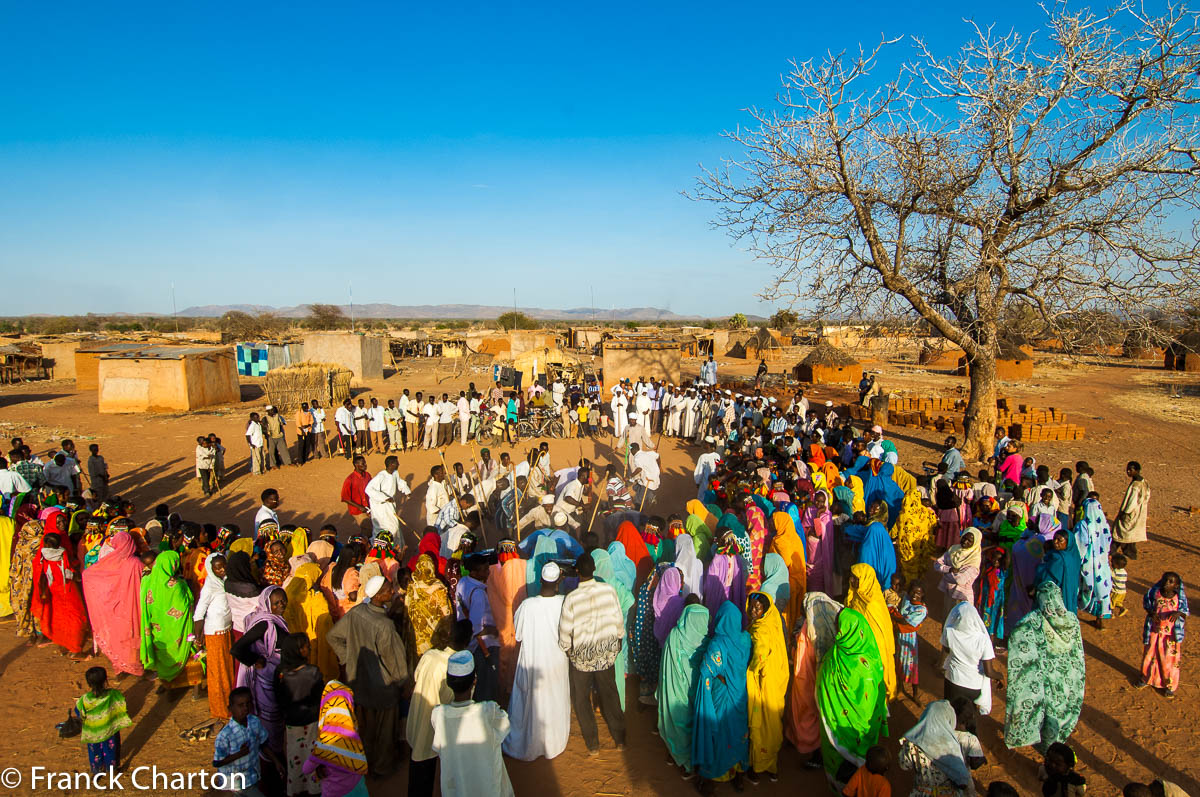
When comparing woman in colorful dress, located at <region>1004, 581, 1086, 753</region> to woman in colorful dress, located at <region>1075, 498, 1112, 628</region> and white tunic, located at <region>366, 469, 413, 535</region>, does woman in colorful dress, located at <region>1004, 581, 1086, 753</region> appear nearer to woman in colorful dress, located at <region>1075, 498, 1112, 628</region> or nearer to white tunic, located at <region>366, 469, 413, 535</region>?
woman in colorful dress, located at <region>1075, 498, 1112, 628</region>

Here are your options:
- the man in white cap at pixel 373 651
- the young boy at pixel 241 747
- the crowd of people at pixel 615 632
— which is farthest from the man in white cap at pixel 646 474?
the young boy at pixel 241 747

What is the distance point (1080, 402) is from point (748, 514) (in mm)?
21130

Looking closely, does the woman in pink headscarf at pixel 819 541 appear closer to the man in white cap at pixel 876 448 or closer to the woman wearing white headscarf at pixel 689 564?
the woman wearing white headscarf at pixel 689 564

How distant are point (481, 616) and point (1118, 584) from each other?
21.1 ft

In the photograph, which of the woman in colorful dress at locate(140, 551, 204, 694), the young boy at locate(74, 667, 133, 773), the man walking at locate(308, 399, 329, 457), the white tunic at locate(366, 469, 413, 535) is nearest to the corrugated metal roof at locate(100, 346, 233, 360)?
Result: the man walking at locate(308, 399, 329, 457)

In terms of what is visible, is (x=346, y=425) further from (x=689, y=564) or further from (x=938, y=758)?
(x=938, y=758)

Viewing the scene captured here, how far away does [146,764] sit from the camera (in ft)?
15.6

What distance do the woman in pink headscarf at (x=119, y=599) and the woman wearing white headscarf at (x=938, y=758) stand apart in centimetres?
624

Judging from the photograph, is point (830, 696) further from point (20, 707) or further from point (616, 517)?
point (20, 707)

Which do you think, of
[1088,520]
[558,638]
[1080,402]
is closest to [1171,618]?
[1088,520]

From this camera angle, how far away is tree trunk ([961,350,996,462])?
13.3m

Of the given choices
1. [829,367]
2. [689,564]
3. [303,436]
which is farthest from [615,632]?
[829,367]

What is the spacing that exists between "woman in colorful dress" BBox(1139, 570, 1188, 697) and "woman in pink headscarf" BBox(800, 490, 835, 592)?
8.63ft

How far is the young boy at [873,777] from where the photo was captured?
3.69 metres
